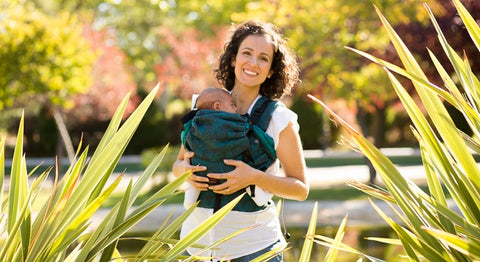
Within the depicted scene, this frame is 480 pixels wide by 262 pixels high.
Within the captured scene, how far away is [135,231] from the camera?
8.81 meters

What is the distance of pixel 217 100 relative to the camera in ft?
8.79

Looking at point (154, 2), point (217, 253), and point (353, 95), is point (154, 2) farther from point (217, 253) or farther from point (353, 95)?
point (217, 253)

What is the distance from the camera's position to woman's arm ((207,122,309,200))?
2.49m

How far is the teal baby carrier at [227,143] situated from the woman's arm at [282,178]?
4 centimetres

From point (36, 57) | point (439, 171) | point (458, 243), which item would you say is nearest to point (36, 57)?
point (36, 57)

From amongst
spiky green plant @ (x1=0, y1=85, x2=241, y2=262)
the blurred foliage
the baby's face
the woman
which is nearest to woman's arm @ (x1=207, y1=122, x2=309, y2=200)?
the woman

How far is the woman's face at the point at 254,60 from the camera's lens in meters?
2.71

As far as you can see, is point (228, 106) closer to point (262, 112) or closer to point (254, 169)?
point (262, 112)

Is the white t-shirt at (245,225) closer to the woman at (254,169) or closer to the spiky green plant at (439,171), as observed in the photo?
the woman at (254,169)

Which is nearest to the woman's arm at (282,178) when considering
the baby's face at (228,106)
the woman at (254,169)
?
the woman at (254,169)

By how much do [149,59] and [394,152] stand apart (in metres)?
14.1

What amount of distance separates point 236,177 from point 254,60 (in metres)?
0.50

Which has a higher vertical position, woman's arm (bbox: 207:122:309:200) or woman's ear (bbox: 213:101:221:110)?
woman's ear (bbox: 213:101:221:110)

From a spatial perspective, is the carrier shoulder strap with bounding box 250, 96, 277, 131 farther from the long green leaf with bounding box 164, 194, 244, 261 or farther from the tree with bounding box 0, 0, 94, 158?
the tree with bounding box 0, 0, 94, 158
